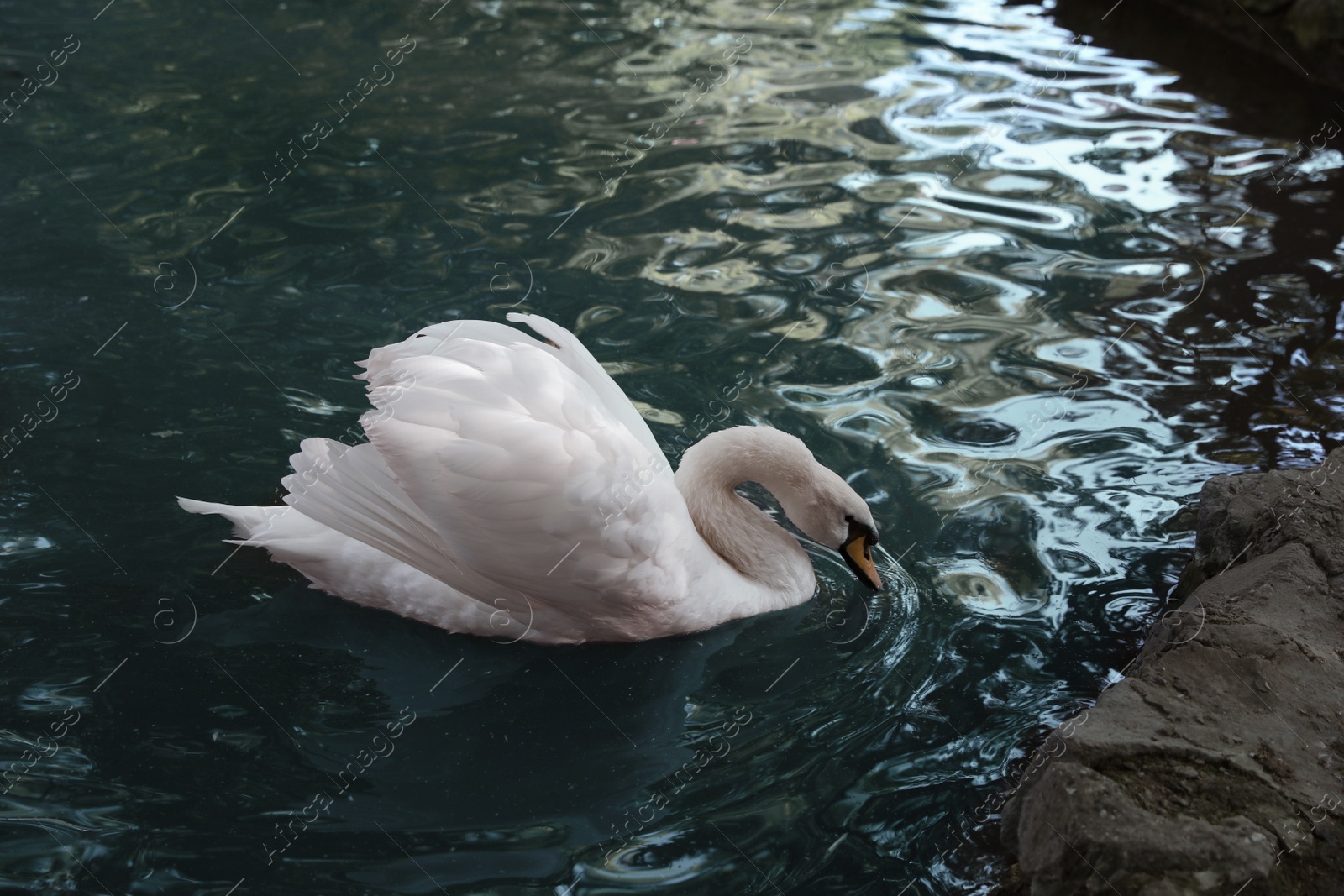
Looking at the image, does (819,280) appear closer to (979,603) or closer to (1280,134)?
(979,603)

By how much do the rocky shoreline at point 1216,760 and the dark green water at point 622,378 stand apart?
376 millimetres

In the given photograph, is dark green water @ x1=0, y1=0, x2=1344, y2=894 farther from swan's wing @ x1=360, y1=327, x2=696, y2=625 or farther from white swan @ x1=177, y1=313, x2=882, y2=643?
swan's wing @ x1=360, y1=327, x2=696, y2=625

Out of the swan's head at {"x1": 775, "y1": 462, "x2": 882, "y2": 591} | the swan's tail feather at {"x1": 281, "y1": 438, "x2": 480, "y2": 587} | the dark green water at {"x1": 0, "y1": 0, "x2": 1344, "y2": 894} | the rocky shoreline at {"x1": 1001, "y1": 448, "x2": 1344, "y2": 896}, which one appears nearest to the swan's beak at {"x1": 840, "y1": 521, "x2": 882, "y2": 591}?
the swan's head at {"x1": 775, "y1": 462, "x2": 882, "y2": 591}

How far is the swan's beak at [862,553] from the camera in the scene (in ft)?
13.5

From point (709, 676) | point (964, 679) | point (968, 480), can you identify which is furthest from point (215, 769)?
point (968, 480)

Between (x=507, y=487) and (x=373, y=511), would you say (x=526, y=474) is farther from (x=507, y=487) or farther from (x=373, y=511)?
(x=373, y=511)

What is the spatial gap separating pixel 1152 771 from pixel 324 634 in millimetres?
2363

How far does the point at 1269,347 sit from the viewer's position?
557cm

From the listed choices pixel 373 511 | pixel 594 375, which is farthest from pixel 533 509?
pixel 594 375

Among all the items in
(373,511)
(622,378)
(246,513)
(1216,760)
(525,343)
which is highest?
(525,343)

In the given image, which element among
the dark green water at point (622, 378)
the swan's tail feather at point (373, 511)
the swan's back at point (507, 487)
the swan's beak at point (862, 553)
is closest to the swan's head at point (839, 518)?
the swan's beak at point (862, 553)

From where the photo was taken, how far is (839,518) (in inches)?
161

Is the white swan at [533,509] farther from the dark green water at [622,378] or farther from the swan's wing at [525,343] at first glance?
the dark green water at [622,378]

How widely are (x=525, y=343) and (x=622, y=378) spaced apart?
128cm
